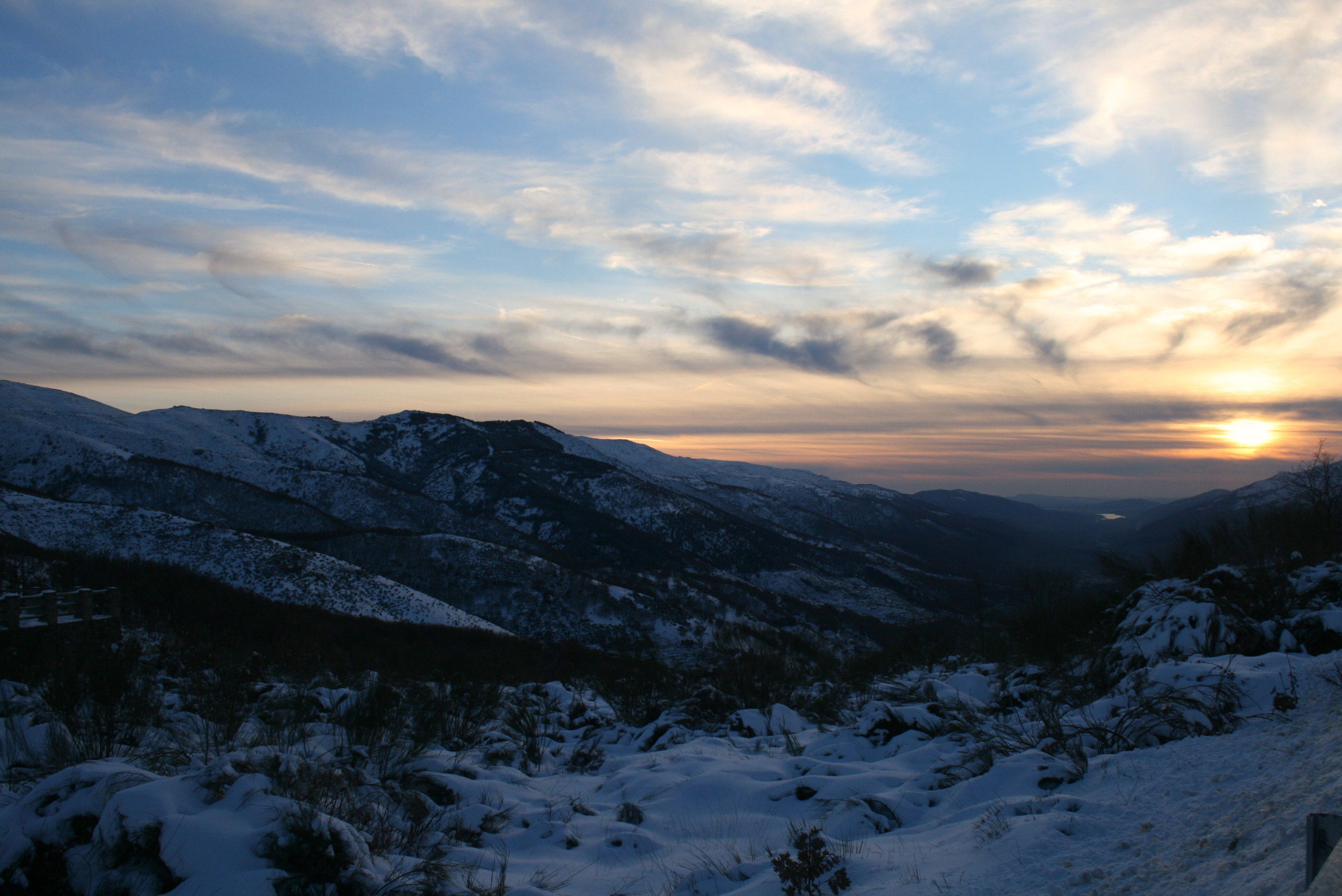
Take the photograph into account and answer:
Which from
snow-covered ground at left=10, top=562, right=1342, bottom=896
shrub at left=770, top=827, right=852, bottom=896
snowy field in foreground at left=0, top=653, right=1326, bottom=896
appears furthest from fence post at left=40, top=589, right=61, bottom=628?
shrub at left=770, top=827, right=852, bottom=896

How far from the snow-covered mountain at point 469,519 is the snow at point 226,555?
19cm

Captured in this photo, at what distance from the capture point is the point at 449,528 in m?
67.2

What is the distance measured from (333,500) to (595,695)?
204ft

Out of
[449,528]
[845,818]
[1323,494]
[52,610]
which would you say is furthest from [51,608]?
[449,528]

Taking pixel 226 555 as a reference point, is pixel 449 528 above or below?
below

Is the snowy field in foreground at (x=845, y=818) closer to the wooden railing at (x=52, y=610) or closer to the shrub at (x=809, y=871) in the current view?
the shrub at (x=809, y=871)

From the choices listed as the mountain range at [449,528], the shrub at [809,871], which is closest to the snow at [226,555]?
the mountain range at [449,528]

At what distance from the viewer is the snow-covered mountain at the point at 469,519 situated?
3925 cm

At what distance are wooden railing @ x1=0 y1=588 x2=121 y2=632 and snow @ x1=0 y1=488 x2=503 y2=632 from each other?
42.9 ft

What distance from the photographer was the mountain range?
32.0 m

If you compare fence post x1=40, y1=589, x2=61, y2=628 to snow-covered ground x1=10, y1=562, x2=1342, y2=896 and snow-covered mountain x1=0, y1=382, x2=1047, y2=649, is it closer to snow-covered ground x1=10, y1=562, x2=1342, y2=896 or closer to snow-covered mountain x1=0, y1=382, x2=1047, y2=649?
snow-covered ground x1=10, y1=562, x2=1342, y2=896

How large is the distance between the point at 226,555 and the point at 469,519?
40.2 metres

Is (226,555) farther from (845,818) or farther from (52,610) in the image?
(845,818)

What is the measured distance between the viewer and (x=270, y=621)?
21.4m
